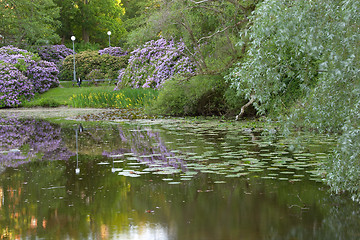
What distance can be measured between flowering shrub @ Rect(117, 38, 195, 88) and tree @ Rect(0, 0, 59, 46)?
35.9 feet

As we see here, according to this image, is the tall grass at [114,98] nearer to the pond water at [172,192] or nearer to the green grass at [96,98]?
the green grass at [96,98]

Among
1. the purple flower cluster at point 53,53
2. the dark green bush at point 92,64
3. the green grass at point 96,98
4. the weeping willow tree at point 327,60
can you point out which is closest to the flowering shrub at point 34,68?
the green grass at point 96,98

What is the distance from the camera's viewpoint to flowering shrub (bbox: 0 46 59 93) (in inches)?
1099

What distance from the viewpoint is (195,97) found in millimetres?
16047

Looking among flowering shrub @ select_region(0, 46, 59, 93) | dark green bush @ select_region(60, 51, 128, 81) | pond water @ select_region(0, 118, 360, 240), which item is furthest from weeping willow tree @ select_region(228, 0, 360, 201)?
dark green bush @ select_region(60, 51, 128, 81)

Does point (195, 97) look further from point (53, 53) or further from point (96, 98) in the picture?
point (53, 53)

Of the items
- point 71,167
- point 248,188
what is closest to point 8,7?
point 71,167

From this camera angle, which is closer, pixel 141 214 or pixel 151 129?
pixel 141 214

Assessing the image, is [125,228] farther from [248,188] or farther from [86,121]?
[86,121]

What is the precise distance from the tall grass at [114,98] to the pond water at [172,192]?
34.1ft

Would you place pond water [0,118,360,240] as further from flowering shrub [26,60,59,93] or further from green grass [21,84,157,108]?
flowering shrub [26,60,59,93]

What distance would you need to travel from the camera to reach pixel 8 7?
3619 cm

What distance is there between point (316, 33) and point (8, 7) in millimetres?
34748

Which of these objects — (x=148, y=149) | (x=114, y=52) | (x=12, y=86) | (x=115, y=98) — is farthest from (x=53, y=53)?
(x=148, y=149)
